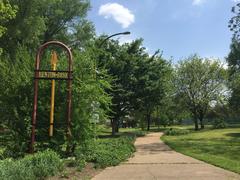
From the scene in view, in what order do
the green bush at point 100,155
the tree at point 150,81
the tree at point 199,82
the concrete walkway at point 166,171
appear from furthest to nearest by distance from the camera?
the tree at point 199,82 < the tree at point 150,81 < the green bush at point 100,155 < the concrete walkway at point 166,171

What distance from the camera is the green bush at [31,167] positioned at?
9.56 meters

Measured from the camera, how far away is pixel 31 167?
1070cm

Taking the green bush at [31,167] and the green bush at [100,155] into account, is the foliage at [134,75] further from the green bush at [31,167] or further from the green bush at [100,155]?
the green bush at [31,167]

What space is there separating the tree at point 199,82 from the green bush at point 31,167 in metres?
48.6

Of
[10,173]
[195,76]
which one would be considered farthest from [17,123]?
[195,76]

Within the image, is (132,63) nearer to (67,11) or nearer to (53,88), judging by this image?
(67,11)

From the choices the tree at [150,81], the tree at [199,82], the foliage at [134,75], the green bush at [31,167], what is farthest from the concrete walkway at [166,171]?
Result: the tree at [199,82]

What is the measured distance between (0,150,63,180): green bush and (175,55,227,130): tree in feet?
159

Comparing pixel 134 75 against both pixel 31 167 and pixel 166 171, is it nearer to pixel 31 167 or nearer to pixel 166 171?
pixel 166 171

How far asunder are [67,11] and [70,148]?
84.2 feet

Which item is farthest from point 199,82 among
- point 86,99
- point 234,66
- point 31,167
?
point 31,167

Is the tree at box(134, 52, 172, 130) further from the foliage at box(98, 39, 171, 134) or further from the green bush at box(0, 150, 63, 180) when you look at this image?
the green bush at box(0, 150, 63, 180)

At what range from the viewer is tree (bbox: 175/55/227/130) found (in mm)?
59719

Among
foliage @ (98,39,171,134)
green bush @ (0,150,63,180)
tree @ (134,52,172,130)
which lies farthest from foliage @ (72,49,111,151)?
tree @ (134,52,172,130)
